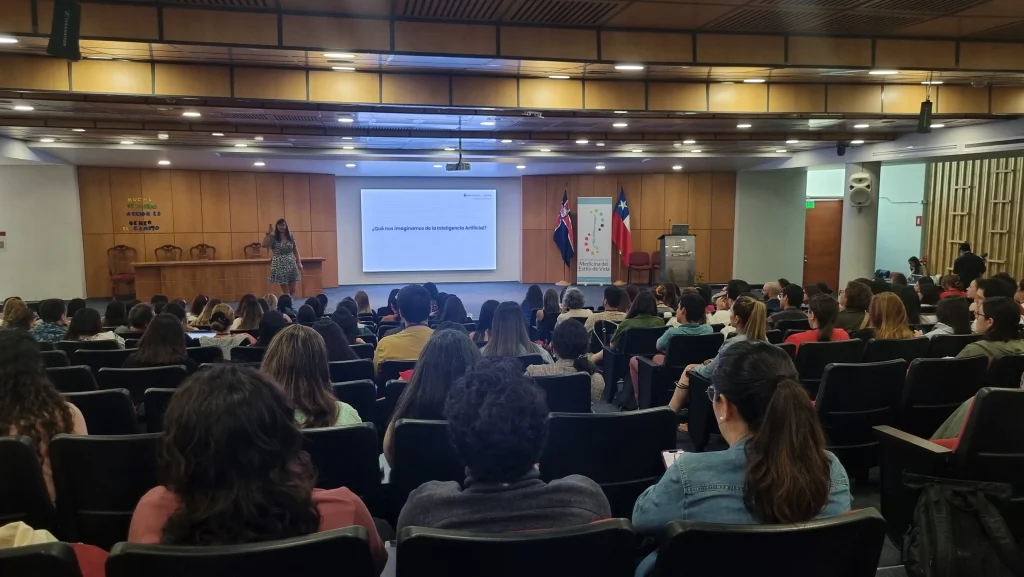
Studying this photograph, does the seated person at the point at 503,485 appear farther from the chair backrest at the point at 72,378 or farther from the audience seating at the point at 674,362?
the audience seating at the point at 674,362

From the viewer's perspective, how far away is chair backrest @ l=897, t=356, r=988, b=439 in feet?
11.0

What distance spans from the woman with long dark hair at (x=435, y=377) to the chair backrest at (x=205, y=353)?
7.48 ft

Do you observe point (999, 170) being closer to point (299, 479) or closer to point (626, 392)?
point (626, 392)

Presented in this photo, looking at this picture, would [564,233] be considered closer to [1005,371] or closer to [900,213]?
[900,213]

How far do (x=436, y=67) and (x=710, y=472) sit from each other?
4990 millimetres

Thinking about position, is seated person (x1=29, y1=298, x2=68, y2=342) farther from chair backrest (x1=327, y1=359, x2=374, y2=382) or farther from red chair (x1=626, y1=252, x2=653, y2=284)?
red chair (x1=626, y1=252, x2=653, y2=284)

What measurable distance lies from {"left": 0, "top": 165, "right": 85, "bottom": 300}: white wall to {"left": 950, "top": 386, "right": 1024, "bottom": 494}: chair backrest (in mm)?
14450

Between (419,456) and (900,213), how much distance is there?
52.2ft

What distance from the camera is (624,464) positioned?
253 cm

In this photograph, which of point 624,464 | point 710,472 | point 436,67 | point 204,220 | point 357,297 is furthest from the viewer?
point 204,220

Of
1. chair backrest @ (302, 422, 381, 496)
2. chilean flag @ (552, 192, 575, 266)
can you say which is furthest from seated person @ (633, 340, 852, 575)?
chilean flag @ (552, 192, 575, 266)

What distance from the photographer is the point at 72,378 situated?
3535 millimetres

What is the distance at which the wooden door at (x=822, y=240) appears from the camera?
15.8m

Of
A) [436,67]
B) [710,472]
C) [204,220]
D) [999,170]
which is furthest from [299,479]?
[999,170]
